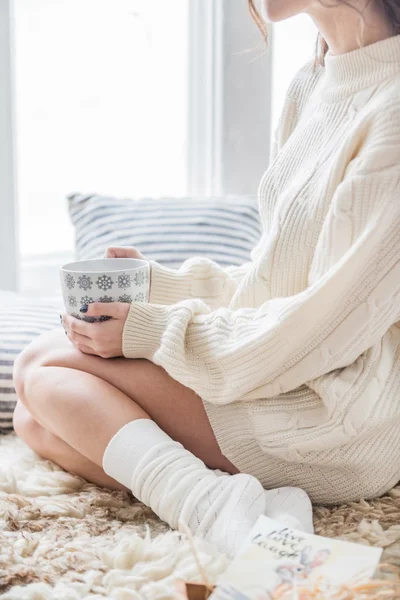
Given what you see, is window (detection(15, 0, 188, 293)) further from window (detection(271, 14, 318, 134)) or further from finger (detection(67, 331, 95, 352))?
finger (detection(67, 331, 95, 352))

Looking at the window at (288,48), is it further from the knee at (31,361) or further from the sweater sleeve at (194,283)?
the knee at (31,361)

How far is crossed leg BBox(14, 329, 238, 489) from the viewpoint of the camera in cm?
107

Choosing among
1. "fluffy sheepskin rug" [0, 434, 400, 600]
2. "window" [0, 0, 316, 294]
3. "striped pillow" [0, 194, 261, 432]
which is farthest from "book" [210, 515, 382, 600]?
"window" [0, 0, 316, 294]

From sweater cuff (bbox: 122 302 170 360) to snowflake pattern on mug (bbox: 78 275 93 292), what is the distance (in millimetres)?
67

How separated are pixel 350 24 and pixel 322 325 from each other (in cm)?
45

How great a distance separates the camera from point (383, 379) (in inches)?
39.9

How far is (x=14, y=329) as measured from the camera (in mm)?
1519

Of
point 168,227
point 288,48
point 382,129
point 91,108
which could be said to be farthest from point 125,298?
point 288,48

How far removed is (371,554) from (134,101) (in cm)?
182

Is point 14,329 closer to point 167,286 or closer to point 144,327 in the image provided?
point 167,286

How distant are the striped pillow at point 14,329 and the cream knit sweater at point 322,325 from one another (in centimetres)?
42

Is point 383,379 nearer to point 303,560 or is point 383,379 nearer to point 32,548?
point 303,560

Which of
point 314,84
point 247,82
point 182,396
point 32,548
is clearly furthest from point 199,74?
point 32,548

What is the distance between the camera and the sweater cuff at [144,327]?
108 cm
